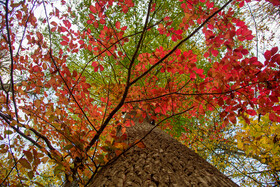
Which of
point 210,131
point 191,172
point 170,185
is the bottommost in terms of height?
point 170,185

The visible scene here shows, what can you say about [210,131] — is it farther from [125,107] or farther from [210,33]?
[210,33]

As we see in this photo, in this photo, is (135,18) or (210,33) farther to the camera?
(135,18)

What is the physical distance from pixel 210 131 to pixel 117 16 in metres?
6.17

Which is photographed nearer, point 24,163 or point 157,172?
point 24,163

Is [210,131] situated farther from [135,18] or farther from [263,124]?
[135,18]

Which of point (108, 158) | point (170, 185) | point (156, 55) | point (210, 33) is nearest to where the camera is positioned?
point (170, 185)

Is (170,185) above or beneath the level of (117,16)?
beneath

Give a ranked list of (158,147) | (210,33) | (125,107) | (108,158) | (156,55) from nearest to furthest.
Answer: (108,158)
(210,33)
(158,147)
(156,55)
(125,107)

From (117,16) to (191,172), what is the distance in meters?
4.23

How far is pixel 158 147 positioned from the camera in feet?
5.46

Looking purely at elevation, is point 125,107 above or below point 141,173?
above

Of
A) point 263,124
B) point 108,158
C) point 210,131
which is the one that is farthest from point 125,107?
point 210,131

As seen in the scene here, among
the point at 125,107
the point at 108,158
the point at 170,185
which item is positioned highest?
the point at 125,107

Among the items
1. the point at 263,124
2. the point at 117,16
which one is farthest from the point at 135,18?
the point at 263,124
